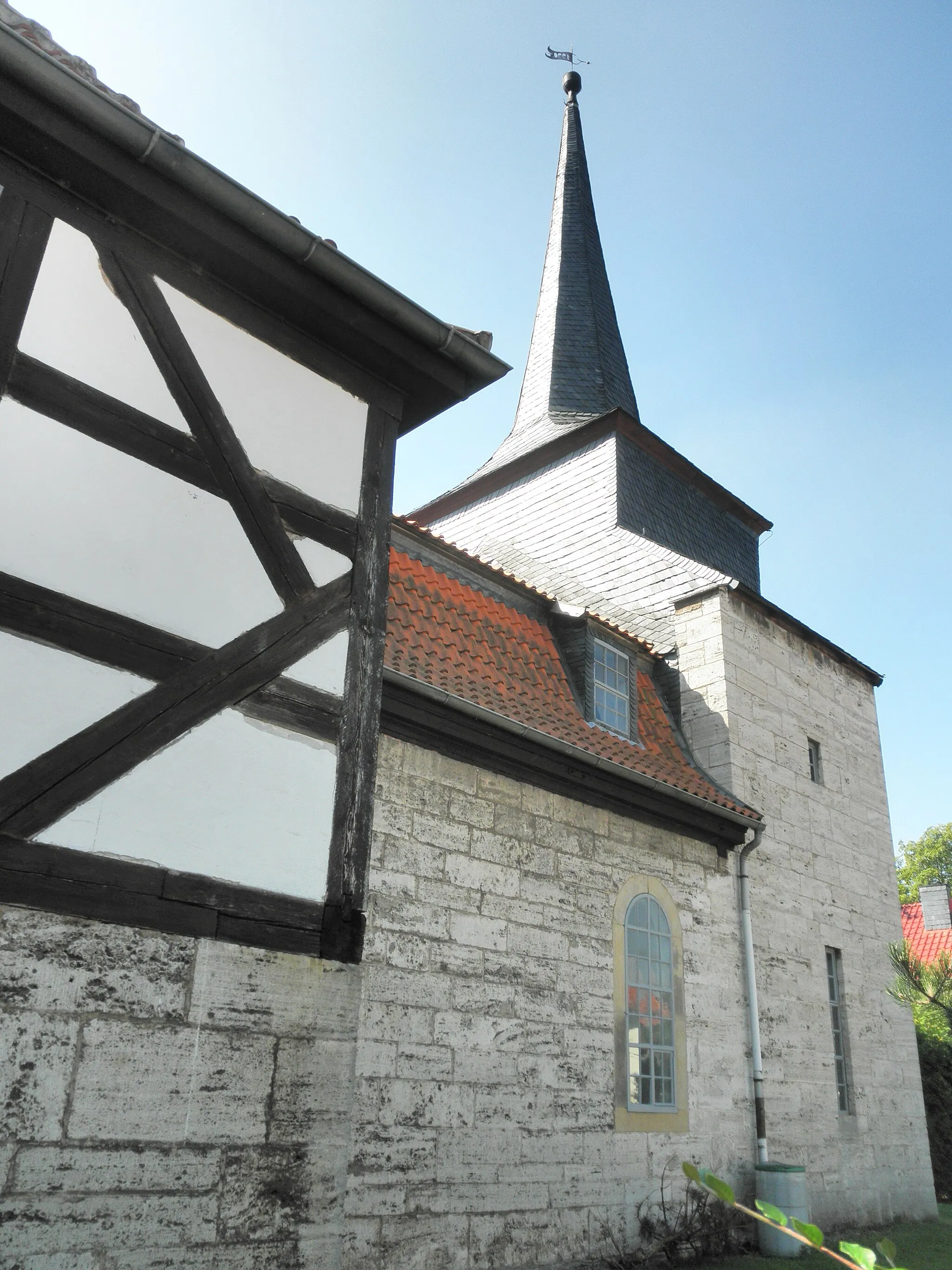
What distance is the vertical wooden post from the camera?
158 inches

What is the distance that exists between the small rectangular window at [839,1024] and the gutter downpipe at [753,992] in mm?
1731

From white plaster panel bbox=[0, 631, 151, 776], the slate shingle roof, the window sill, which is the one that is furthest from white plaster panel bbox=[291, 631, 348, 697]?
the slate shingle roof

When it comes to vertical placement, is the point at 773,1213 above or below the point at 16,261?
below

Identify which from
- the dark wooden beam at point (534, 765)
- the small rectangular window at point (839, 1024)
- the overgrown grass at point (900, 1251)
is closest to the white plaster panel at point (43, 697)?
the dark wooden beam at point (534, 765)

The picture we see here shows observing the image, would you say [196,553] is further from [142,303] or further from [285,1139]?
[285,1139]

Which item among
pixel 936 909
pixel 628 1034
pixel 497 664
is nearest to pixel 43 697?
pixel 497 664

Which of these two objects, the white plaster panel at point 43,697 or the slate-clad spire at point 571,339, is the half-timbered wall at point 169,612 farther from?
the slate-clad spire at point 571,339

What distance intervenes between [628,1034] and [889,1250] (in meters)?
6.85

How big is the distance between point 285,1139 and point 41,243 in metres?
3.31

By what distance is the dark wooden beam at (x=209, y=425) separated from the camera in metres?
3.92

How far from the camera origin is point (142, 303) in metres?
3.94

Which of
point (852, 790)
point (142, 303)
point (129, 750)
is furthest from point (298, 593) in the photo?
point (852, 790)

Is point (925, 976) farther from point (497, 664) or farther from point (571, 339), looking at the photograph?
point (571, 339)

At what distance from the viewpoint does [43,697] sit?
3.32 m
